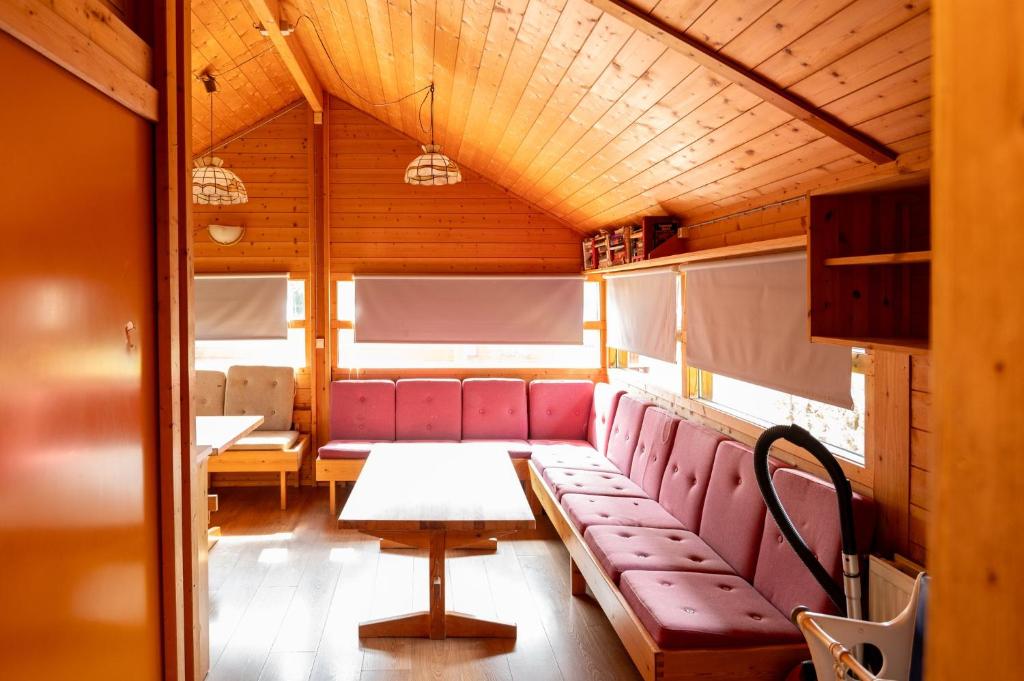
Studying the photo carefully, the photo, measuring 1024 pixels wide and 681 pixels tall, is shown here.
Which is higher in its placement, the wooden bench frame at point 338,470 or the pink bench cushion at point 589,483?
the pink bench cushion at point 589,483

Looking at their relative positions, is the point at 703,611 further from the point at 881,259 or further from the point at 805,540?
the point at 881,259

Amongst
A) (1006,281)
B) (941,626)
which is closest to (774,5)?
(1006,281)


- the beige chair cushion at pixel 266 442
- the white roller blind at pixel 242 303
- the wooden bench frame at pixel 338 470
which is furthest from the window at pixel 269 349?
the wooden bench frame at pixel 338 470

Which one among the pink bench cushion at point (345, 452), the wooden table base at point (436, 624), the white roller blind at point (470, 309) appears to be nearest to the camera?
the wooden table base at point (436, 624)

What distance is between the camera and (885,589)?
2248mm

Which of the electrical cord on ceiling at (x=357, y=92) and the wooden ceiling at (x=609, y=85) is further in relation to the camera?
the electrical cord on ceiling at (x=357, y=92)

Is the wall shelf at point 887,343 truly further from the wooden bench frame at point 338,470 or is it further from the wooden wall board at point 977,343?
the wooden bench frame at point 338,470

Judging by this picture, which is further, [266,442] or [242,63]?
[266,442]

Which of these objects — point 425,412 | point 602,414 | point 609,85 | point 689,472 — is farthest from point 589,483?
point 609,85

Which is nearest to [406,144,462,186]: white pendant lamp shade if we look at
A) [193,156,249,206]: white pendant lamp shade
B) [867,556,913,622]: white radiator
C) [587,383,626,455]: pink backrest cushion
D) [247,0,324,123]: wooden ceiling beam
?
[247,0,324,123]: wooden ceiling beam

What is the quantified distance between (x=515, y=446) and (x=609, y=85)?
10.2 feet

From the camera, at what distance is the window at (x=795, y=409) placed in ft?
8.79

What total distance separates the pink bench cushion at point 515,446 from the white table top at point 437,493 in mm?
737

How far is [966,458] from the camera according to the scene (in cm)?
62
